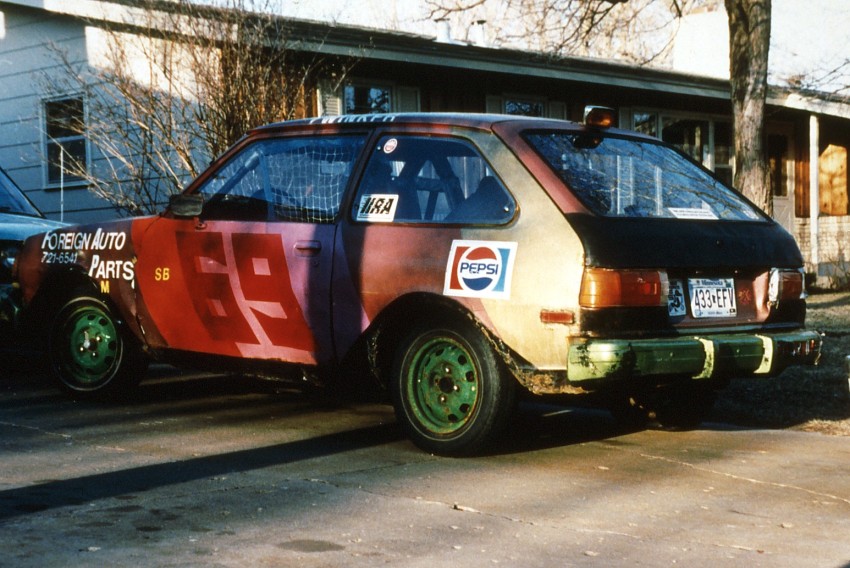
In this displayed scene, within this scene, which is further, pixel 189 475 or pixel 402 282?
pixel 402 282

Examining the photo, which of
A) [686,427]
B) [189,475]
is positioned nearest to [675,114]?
[686,427]

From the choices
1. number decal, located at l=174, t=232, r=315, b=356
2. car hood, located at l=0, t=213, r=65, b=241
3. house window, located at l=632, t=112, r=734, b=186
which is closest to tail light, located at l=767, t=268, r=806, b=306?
number decal, located at l=174, t=232, r=315, b=356

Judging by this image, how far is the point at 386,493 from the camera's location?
5305mm

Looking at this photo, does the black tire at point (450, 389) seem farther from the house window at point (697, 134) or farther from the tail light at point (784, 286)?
the house window at point (697, 134)

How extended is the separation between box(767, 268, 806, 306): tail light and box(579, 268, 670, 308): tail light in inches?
33.8

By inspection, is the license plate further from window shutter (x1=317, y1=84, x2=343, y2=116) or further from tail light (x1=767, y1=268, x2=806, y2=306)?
window shutter (x1=317, y1=84, x2=343, y2=116)

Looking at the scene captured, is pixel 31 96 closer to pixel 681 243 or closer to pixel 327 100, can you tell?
pixel 327 100

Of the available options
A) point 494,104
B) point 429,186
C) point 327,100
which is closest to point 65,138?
point 327,100

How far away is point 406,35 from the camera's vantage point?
1639 cm

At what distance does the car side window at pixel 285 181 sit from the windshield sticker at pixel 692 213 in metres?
1.70

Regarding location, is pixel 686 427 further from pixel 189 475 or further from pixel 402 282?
pixel 189 475

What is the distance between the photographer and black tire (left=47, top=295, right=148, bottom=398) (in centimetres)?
766

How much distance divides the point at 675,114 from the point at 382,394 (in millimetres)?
17508

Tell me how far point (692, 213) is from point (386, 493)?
226cm
